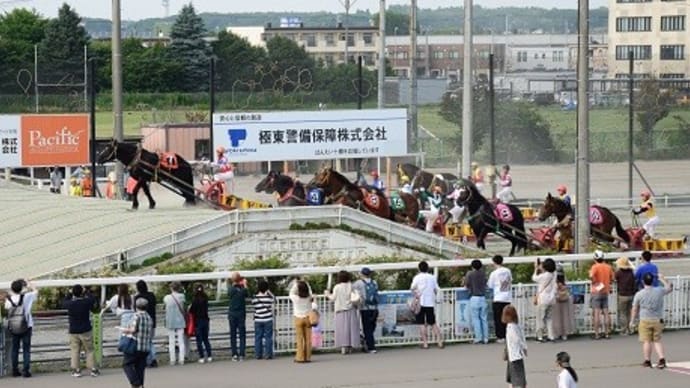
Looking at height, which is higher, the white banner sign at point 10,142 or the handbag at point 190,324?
the white banner sign at point 10,142

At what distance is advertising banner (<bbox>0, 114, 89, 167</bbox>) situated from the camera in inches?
1898

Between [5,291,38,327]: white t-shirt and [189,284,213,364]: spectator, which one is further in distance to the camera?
[189,284,213,364]: spectator

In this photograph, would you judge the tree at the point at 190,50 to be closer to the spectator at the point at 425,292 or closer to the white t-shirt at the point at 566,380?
the spectator at the point at 425,292

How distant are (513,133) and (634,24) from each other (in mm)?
14074

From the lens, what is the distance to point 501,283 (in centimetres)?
2509

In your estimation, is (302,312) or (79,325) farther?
(302,312)

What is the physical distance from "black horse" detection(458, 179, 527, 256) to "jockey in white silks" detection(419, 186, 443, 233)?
4.04ft

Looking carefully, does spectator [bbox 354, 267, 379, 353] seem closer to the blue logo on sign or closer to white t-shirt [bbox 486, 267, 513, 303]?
white t-shirt [bbox 486, 267, 513, 303]

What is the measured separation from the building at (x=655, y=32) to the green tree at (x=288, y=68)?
15582 mm

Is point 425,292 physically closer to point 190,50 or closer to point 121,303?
point 121,303

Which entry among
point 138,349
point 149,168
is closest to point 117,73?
point 149,168

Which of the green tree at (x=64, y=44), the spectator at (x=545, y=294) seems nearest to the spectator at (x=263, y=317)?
the spectator at (x=545, y=294)

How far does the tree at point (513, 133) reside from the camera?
71062mm

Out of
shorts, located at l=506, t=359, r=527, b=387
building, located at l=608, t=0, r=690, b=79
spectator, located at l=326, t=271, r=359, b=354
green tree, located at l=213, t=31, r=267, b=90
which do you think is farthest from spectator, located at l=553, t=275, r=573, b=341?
building, located at l=608, t=0, r=690, b=79
